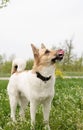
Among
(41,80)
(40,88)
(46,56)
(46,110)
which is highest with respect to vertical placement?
(46,56)

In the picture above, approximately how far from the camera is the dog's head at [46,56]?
948 centimetres

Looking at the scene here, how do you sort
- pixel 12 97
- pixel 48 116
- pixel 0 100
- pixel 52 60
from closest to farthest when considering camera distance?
1. pixel 52 60
2. pixel 48 116
3. pixel 12 97
4. pixel 0 100

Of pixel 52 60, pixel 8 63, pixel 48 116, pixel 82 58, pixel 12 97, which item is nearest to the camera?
pixel 52 60

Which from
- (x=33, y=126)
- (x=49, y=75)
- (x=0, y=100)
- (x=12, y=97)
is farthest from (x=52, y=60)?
(x=0, y=100)

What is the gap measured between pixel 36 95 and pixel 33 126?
2.10 ft

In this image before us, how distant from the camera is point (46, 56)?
9.57m

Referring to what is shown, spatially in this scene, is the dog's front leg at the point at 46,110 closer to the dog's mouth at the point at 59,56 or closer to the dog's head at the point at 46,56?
the dog's head at the point at 46,56

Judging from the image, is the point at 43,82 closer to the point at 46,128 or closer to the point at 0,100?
the point at 46,128

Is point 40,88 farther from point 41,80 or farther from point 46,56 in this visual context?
point 46,56

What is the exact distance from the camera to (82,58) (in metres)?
51.0

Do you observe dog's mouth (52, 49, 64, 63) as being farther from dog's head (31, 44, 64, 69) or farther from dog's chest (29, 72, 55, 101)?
dog's chest (29, 72, 55, 101)

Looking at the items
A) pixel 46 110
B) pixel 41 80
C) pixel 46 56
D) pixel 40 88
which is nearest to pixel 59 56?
pixel 46 56

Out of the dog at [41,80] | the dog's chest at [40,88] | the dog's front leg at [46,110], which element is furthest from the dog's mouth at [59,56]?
the dog's front leg at [46,110]

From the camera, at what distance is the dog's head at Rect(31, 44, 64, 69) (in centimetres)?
948
